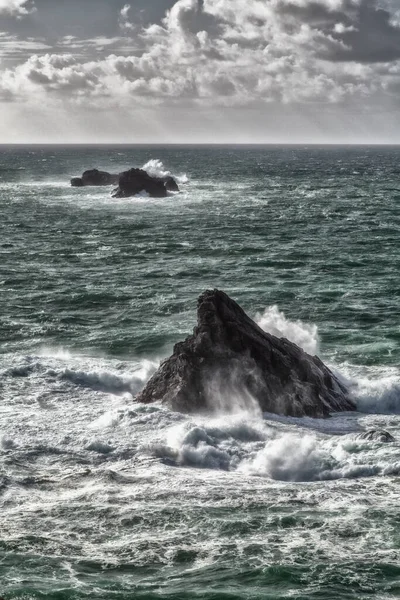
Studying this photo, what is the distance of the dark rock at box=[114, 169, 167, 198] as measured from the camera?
401ft

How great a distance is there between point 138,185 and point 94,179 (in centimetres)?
2340

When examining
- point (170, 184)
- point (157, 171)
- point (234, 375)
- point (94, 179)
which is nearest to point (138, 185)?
point (170, 184)

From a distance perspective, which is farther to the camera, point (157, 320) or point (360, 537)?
point (157, 320)

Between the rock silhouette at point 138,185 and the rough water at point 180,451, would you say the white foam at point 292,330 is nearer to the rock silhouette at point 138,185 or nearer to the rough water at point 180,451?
the rough water at point 180,451

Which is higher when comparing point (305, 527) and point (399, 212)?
point (399, 212)

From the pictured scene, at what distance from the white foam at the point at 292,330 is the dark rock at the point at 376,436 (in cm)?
1135

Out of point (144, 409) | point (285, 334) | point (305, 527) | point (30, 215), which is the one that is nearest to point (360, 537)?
point (305, 527)

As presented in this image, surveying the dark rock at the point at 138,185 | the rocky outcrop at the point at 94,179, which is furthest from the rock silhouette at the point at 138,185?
the rocky outcrop at the point at 94,179

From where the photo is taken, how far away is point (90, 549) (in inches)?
909

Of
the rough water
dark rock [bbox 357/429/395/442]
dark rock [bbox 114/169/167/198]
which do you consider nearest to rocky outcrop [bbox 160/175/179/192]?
dark rock [bbox 114/169/167/198]

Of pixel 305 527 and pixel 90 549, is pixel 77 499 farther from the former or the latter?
pixel 305 527

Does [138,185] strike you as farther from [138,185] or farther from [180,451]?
[180,451]

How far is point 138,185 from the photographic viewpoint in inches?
4860

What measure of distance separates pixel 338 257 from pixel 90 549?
171 feet
